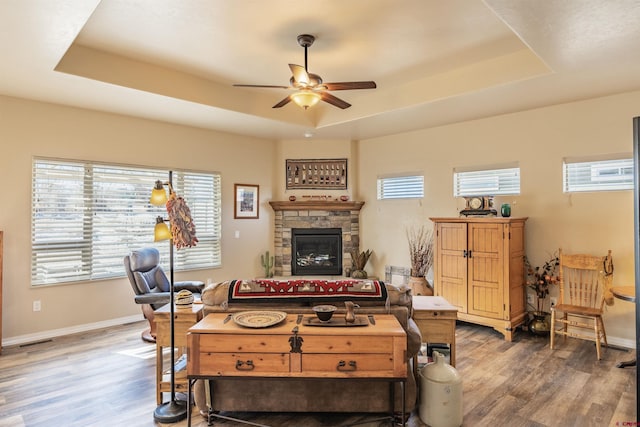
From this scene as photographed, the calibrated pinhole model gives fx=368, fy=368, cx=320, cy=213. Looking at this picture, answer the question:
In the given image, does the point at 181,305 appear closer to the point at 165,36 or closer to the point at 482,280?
the point at 165,36

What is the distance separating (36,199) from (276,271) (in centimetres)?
358

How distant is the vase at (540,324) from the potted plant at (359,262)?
253cm

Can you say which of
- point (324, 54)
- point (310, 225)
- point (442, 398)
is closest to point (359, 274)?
point (310, 225)

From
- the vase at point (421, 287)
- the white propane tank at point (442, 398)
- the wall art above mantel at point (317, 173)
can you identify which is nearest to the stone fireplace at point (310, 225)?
the wall art above mantel at point (317, 173)

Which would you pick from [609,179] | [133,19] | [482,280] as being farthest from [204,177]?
[609,179]

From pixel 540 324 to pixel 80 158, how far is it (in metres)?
5.91

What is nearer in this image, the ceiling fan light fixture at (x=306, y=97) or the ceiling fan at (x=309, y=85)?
the ceiling fan at (x=309, y=85)

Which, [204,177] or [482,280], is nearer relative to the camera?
[482,280]

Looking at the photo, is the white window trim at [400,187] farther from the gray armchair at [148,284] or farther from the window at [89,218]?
the gray armchair at [148,284]

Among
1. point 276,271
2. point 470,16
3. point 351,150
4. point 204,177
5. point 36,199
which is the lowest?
point 276,271

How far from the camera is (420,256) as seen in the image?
5516 millimetres

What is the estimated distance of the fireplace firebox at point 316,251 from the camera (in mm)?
6527

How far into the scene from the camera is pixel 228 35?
331 centimetres

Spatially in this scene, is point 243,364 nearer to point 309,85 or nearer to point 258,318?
point 258,318
